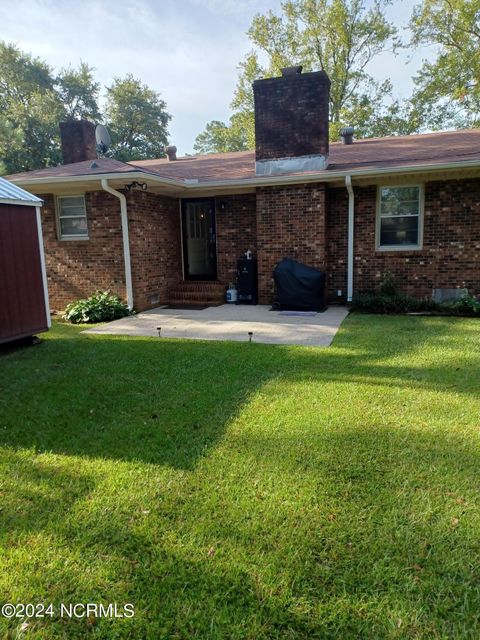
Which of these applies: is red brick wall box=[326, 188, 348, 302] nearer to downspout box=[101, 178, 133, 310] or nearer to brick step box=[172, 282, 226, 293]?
brick step box=[172, 282, 226, 293]

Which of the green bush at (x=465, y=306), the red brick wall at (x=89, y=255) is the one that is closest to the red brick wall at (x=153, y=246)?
the red brick wall at (x=89, y=255)

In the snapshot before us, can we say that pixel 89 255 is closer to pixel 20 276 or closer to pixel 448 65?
pixel 20 276

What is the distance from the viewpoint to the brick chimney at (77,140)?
12031 mm

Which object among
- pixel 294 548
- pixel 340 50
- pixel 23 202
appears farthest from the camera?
pixel 340 50

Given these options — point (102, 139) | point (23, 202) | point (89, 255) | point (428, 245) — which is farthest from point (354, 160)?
point (23, 202)

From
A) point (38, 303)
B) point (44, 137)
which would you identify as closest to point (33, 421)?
point (38, 303)

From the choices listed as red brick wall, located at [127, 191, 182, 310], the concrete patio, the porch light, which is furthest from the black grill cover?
the porch light

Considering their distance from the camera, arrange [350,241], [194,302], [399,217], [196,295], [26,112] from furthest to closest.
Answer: [26,112]
[196,295]
[194,302]
[350,241]
[399,217]

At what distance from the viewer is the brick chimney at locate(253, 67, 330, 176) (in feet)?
31.3

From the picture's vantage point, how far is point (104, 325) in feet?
25.8

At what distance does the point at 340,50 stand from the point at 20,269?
76.0ft

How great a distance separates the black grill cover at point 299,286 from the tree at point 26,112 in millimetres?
20485

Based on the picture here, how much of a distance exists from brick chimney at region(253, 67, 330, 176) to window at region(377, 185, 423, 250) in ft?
5.15

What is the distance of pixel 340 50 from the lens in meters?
23.1
